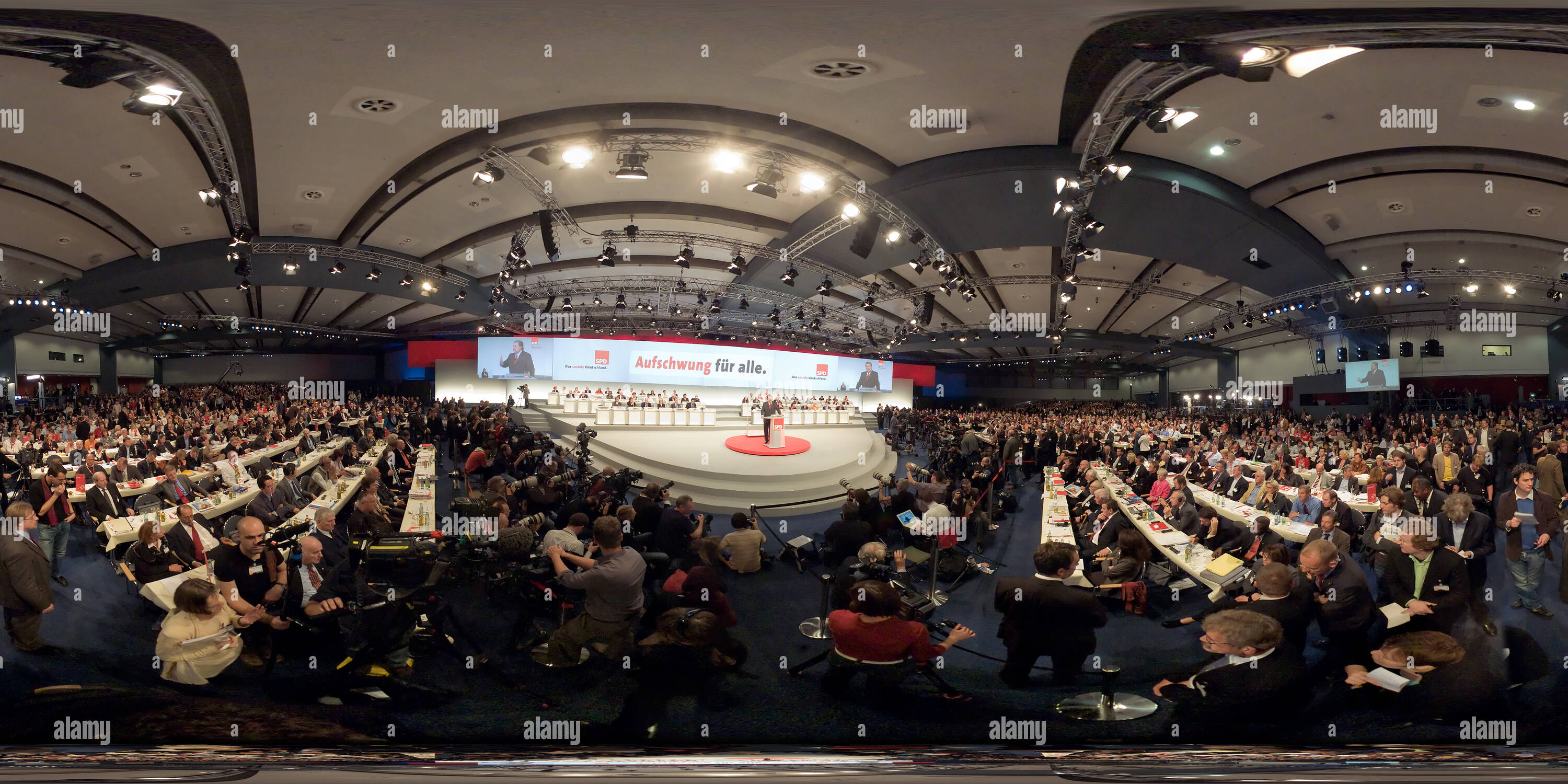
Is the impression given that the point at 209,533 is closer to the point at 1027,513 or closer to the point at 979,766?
the point at 979,766

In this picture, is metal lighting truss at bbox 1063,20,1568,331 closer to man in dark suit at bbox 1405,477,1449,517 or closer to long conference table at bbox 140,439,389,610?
man in dark suit at bbox 1405,477,1449,517

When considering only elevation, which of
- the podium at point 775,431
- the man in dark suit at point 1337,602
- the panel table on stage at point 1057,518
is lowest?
the man in dark suit at point 1337,602

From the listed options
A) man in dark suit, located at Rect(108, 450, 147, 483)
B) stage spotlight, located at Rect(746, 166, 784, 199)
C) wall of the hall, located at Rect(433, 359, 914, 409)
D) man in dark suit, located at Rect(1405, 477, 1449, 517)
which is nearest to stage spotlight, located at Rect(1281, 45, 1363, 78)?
wall of the hall, located at Rect(433, 359, 914, 409)

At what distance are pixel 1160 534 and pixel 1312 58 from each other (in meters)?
2.03

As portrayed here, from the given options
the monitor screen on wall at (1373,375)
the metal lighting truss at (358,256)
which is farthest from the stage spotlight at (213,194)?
the monitor screen on wall at (1373,375)

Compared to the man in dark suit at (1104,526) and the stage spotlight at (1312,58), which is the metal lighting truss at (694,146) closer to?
the stage spotlight at (1312,58)

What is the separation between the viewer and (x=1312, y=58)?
1742mm

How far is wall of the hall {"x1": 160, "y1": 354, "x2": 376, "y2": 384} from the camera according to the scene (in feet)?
9.30

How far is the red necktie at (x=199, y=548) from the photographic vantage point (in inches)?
72.3

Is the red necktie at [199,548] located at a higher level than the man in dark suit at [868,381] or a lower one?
lower

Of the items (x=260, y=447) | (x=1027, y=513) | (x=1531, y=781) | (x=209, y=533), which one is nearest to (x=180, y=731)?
(x=209, y=533)

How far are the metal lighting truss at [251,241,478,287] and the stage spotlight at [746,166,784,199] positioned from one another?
Answer: 15.7 feet

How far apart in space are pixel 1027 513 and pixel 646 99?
264 centimetres

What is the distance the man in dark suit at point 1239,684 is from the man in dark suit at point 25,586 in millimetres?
4407
